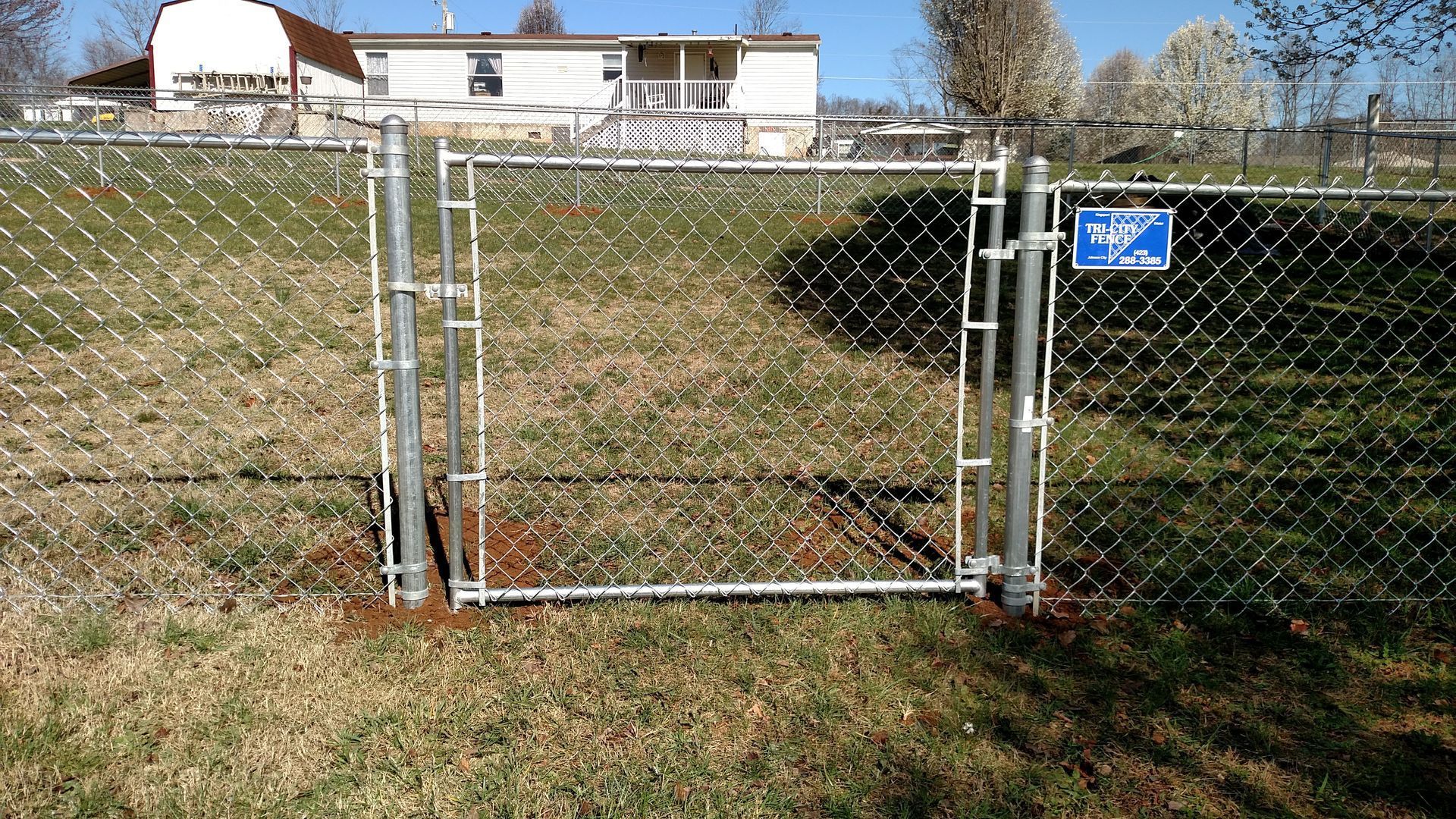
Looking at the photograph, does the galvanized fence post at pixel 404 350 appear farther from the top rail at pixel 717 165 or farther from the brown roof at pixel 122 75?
the brown roof at pixel 122 75

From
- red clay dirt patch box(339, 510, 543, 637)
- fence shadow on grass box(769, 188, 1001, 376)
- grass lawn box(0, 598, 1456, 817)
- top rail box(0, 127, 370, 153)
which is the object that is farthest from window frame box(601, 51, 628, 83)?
grass lawn box(0, 598, 1456, 817)

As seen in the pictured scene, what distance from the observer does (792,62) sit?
29.2 meters

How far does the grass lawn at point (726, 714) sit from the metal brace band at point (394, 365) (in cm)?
82

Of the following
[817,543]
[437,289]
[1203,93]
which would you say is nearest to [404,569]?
[437,289]

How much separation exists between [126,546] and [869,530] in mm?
2871

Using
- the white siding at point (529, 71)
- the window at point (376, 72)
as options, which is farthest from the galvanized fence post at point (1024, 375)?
the window at point (376, 72)

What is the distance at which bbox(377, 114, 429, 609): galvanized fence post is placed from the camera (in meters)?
2.90

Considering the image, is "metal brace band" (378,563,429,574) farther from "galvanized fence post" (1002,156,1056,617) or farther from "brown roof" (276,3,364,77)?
"brown roof" (276,3,364,77)

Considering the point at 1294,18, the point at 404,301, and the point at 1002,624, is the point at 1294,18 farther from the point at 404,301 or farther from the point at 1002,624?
the point at 404,301

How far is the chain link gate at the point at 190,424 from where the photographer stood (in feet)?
10.8

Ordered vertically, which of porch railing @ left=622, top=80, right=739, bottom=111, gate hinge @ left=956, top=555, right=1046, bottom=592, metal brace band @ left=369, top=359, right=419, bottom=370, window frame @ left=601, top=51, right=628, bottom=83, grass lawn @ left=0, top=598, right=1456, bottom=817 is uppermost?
window frame @ left=601, top=51, right=628, bottom=83

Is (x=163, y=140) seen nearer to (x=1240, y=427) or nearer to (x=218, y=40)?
(x=1240, y=427)

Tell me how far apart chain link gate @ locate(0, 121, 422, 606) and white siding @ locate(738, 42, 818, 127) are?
22163mm

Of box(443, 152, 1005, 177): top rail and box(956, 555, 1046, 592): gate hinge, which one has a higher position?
box(443, 152, 1005, 177): top rail
